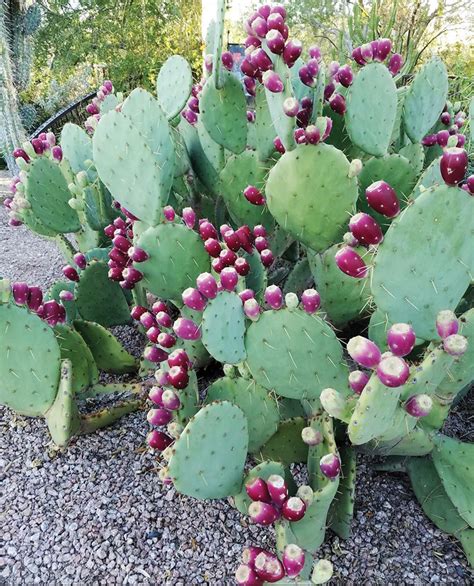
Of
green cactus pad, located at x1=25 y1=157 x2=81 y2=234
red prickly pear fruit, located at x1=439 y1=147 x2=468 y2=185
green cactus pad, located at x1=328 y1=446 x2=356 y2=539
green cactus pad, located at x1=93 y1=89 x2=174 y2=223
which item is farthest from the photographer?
green cactus pad, located at x1=25 y1=157 x2=81 y2=234

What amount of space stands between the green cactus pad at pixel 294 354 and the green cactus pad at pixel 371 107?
805 millimetres

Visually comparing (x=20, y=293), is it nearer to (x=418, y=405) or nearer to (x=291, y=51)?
(x=291, y=51)

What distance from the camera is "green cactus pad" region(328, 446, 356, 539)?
1.40 meters

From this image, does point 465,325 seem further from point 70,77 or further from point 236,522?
point 70,77

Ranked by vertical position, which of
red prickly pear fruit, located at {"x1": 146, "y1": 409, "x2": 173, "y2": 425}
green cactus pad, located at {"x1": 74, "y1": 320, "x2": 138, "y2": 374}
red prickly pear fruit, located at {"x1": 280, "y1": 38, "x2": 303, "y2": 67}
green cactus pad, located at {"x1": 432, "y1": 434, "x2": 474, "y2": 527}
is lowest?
green cactus pad, located at {"x1": 74, "y1": 320, "x2": 138, "y2": 374}

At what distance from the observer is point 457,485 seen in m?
1.38

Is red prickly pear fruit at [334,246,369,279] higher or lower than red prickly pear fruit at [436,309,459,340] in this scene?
higher

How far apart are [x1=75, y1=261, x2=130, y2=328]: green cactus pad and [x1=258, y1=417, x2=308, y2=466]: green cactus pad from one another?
0.96 m

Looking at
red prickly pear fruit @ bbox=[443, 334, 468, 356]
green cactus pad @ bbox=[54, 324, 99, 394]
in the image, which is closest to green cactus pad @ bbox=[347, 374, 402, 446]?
red prickly pear fruit @ bbox=[443, 334, 468, 356]

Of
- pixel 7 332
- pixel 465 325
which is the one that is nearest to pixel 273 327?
pixel 465 325

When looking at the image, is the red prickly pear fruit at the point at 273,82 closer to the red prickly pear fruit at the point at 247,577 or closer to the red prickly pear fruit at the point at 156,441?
the red prickly pear fruit at the point at 156,441

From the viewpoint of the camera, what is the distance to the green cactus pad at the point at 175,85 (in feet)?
6.73

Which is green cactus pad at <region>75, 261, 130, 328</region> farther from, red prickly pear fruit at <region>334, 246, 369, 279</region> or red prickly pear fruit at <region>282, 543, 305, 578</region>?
red prickly pear fruit at <region>282, 543, 305, 578</region>

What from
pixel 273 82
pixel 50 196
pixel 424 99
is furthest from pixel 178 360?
pixel 424 99
